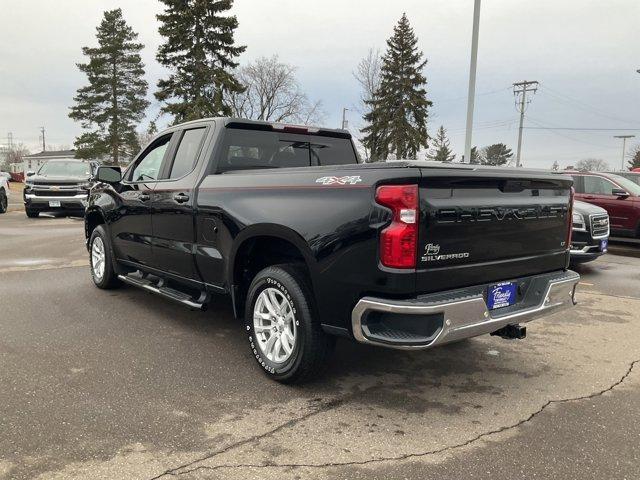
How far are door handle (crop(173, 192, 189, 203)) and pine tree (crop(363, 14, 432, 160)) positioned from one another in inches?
1539

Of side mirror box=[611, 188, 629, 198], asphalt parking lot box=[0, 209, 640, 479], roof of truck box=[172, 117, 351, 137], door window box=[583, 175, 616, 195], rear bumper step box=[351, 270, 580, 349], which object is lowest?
asphalt parking lot box=[0, 209, 640, 479]

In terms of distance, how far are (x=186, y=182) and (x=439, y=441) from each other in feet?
9.79

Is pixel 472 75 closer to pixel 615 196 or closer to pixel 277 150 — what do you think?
pixel 615 196

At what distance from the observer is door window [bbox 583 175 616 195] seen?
11992 millimetres

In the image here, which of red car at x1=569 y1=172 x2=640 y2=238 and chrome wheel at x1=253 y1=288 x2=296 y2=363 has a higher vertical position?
red car at x1=569 y1=172 x2=640 y2=238

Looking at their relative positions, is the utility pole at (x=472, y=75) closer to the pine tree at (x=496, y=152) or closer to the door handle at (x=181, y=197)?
the door handle at (x=181, y=197)

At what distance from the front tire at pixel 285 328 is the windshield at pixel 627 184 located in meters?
10.8

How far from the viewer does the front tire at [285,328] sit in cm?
350

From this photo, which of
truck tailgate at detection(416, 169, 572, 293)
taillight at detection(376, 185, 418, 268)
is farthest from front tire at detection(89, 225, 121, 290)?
truck tailgate at detection(416, 169, 572, 293)

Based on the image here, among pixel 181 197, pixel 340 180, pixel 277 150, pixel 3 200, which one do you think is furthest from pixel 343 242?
pixel 3 200

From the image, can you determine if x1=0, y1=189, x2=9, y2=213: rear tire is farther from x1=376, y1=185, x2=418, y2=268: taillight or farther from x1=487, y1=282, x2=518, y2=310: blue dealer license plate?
x1=487, y1=282, x2=518, y2=310: blue dealer license plate

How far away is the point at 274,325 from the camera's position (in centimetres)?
384

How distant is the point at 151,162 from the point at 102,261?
1690 mm

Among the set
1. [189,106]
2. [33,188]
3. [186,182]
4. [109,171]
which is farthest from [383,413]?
[189,106]
